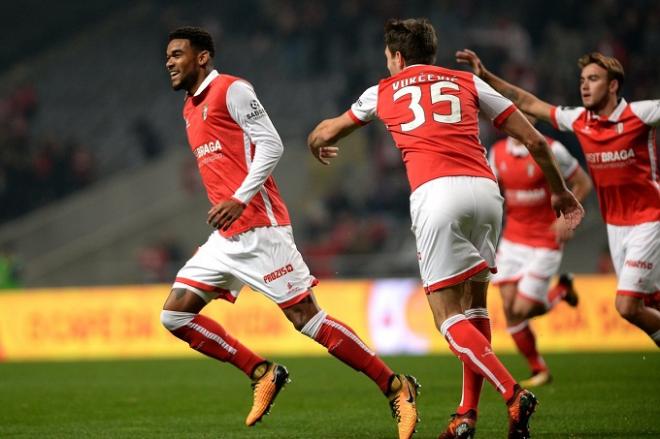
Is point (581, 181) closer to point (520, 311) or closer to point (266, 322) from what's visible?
point (520, 311)

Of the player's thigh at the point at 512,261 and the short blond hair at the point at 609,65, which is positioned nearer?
the short blond hair at the point at 609,65

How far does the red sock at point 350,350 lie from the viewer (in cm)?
637

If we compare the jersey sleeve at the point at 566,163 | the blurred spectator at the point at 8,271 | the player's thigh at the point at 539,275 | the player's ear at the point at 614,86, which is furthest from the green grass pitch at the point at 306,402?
the blurred spectator at the point at 8,271

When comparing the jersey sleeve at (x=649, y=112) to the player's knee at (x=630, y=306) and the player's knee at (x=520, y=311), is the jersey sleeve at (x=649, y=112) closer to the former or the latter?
the player's knee at (x=630, y=306)

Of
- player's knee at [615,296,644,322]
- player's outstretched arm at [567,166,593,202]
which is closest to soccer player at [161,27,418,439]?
player's knee at [615,296,644,322]

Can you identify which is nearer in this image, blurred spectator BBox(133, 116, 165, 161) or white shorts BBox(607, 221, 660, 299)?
white shorts BBox(607, 221, 660, 299)

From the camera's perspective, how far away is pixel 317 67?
2331 centimetres

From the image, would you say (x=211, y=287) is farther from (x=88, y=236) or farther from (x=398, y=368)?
(x=88, y=236)

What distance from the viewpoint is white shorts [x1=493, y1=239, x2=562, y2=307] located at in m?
10.0

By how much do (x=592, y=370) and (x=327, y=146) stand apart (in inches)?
226

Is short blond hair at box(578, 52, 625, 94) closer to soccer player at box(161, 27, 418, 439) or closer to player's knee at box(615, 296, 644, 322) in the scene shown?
player's knee at box(615, 296, 644, 322)

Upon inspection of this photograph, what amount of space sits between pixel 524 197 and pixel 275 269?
4378 millimetres

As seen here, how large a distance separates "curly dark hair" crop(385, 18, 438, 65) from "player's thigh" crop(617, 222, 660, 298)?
2612 mm

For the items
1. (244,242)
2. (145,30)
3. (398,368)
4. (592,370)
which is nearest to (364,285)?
(398,368)
